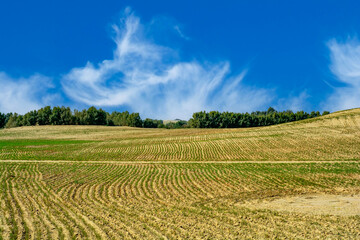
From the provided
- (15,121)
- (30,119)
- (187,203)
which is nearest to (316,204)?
(187,203)

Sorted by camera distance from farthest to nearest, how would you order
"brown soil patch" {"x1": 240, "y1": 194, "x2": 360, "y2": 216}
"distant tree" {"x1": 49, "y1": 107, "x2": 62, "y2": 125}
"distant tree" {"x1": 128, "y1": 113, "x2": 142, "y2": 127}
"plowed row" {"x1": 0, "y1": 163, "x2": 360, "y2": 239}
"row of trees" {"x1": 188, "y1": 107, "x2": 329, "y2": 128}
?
1. "distant tree" {"x1": 128, "y1": 113, "x2": 142, "y2": 127}
2. "row of trees" {"x1": 188, "y1": 107, "x2": 329, "y2": 128}
3. "distant tree" {"x1": 49, "y1": 107, "x2": 62, "y2": 125}
4. "brown soil patch" {"x1": 240, "y1": 194, "x2": 360, "y2": 216}
5. "plowed row" {"x1": 0, "y1": 163, "x2": 360, "y2": 239}

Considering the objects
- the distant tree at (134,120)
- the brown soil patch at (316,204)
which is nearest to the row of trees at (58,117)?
the distant tree at (134,120)

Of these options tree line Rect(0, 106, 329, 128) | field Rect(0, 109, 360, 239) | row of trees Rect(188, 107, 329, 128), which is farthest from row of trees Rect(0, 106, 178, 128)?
field Rect(0, 109, 360, 239)

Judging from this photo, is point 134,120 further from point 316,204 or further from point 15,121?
point 316,204

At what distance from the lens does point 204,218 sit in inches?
494

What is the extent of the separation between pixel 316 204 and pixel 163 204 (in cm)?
906

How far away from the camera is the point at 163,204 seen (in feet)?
49.6

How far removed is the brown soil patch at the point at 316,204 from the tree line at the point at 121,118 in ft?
362

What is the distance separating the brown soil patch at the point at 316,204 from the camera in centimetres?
1361

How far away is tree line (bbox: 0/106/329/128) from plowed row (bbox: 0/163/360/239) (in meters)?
99.3

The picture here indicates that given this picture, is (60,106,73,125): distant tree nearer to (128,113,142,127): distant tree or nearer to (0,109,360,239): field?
(128,113,142,127): distant tree

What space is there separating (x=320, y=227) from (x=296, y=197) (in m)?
5.83

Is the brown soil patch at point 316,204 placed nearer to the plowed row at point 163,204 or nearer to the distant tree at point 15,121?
the plowed row at point 163,204

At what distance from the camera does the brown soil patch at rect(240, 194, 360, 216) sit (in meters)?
13.6
